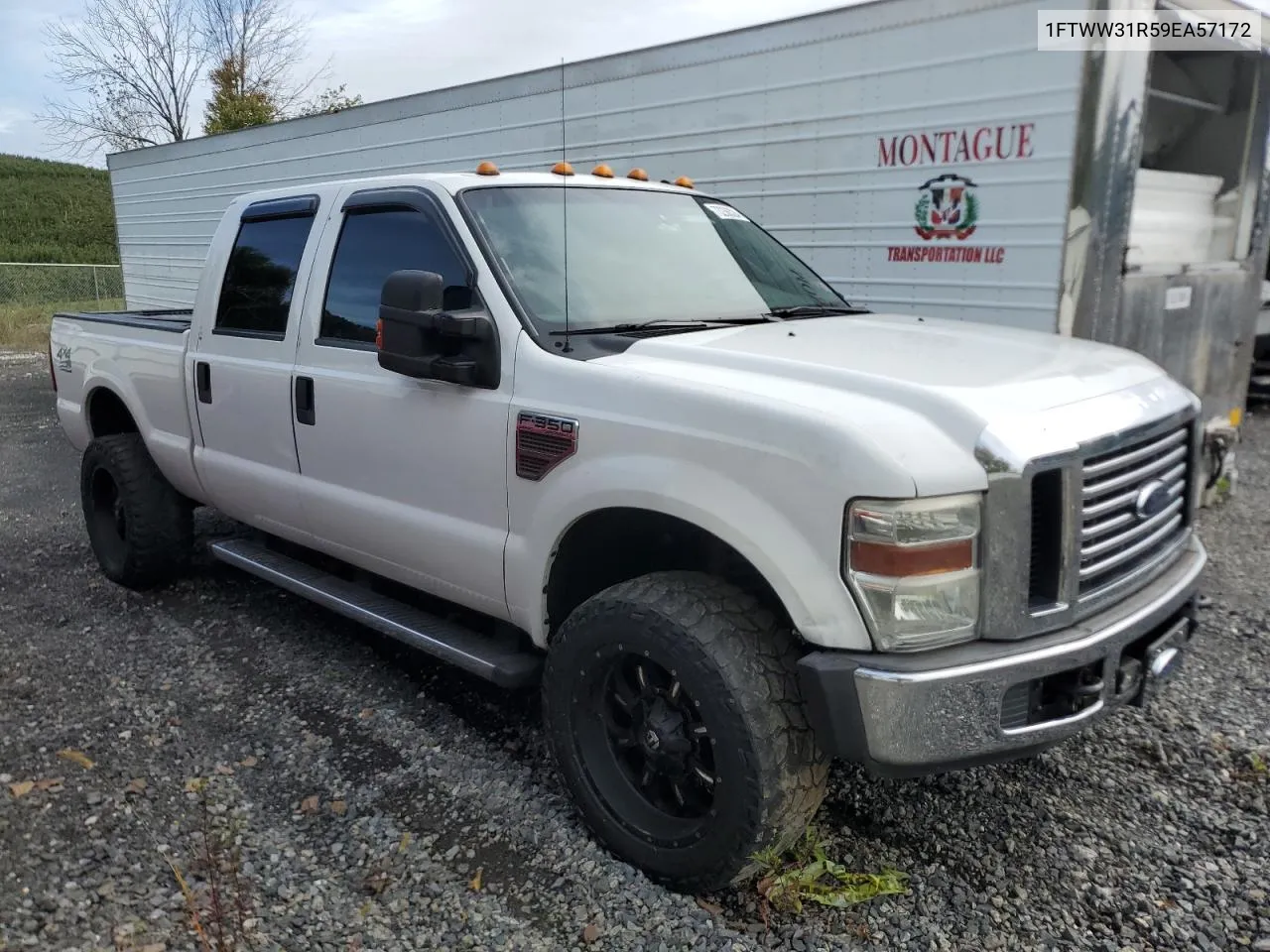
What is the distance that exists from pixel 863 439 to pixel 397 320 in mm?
1490

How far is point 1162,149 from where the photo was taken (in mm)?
6348

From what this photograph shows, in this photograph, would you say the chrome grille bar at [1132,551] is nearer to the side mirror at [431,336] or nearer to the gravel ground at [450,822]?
the gravel ground at [450,822]

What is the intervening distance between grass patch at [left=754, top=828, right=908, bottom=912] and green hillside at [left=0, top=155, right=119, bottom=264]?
3525 centimetres

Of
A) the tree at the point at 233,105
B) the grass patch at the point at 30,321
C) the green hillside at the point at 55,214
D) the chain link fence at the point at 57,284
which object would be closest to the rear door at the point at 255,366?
the grass patch at the point at 30,321

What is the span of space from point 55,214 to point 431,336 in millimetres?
45975

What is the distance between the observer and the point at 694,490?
8.66ft

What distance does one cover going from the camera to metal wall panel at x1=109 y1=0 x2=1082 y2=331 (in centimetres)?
493

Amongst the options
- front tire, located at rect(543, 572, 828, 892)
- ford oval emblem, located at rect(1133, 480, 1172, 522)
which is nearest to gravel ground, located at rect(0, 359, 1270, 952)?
front tire, located at rect(543, 572, 828, 892)

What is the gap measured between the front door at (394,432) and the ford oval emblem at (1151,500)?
1.80m

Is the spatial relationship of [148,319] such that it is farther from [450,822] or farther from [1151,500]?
[1151,500]

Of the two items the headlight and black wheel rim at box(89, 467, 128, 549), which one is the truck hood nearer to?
the headlight

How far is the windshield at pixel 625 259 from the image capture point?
3.35m

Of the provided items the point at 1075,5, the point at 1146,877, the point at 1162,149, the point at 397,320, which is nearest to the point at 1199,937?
the point at 1146,877

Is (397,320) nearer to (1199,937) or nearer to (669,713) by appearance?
(669,713)
